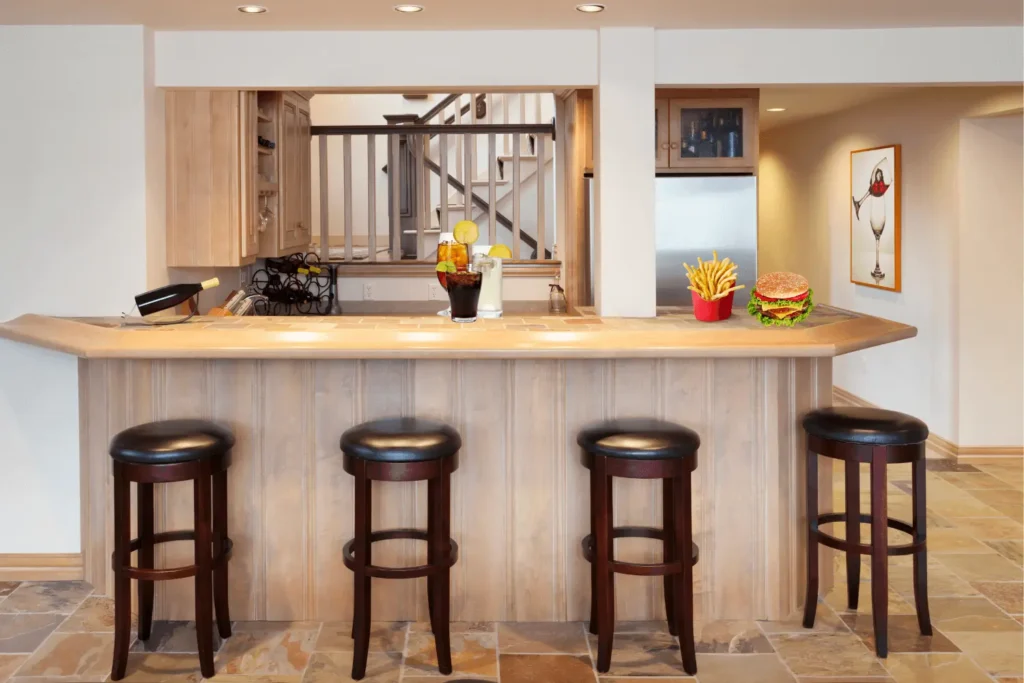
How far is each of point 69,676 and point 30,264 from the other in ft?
5.48

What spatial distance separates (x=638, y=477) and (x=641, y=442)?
0.11 meters

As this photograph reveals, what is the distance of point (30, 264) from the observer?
416cm

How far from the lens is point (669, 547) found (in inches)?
141

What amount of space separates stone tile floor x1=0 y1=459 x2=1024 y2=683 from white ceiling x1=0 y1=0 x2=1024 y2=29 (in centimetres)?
216

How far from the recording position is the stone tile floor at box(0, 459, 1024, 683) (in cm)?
331

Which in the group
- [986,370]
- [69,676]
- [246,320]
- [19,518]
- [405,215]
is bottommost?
[69,676]

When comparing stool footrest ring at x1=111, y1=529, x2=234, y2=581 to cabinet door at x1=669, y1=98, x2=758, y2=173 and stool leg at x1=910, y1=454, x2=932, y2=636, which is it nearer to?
stool leg at x1=910, y1=454, x2=932, y2=636

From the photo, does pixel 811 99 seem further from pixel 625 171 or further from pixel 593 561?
pixel 593 561

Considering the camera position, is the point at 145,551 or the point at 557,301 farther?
the point at 557,301

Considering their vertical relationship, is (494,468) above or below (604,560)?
above

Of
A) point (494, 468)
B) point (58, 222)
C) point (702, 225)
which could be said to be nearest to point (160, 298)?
point (58, 222)

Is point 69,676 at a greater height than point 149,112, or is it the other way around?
point 149,112

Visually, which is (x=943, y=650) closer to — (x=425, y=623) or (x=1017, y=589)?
(x=1017, y=589)

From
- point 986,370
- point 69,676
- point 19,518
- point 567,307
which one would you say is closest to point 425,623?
point 69,676
